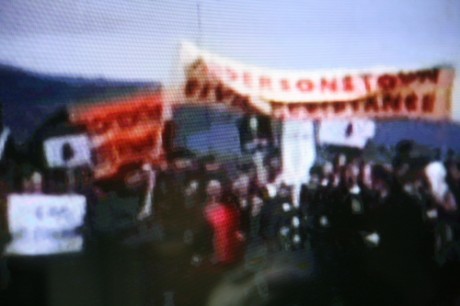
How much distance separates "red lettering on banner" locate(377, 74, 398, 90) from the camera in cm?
148

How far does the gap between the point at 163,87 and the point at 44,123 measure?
10.5 inches

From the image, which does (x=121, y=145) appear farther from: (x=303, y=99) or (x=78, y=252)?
(x=303, y=99)

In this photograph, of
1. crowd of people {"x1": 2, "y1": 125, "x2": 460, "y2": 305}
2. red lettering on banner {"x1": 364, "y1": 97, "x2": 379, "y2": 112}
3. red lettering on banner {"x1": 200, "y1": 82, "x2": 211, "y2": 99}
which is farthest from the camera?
red lettering on banner {"x1": 364, "y1": 97, "x2": 379, "y2": 112}

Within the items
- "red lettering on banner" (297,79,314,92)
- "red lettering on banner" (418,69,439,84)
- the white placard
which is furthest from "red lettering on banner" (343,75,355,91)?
the white placard

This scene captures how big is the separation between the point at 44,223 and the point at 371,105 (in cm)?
90

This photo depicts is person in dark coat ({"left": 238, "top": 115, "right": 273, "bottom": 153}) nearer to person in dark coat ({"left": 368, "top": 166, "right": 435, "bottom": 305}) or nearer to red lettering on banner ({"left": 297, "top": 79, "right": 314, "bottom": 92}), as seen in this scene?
red lettering on banner ({"left": 297, "top": 79, "right": 314, "bottom": 92})

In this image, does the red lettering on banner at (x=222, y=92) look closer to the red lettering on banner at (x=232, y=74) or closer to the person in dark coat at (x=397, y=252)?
the red lettering on banner at (x=232, y=74)

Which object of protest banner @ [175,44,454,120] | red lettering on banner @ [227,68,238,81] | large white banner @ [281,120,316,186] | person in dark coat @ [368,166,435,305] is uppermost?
red lettering on banner @ [227,68,238,81]

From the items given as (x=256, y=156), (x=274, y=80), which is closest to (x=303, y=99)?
(x=274, y=80)

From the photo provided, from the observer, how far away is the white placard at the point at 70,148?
1107mm

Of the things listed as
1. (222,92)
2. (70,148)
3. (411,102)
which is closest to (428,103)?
(411,102)

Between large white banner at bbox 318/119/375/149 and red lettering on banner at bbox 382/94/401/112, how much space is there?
7cm

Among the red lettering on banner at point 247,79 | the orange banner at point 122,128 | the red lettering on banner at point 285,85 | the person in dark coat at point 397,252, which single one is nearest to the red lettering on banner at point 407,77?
the person in dark coat at point 397,252

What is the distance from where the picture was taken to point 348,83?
145cm
